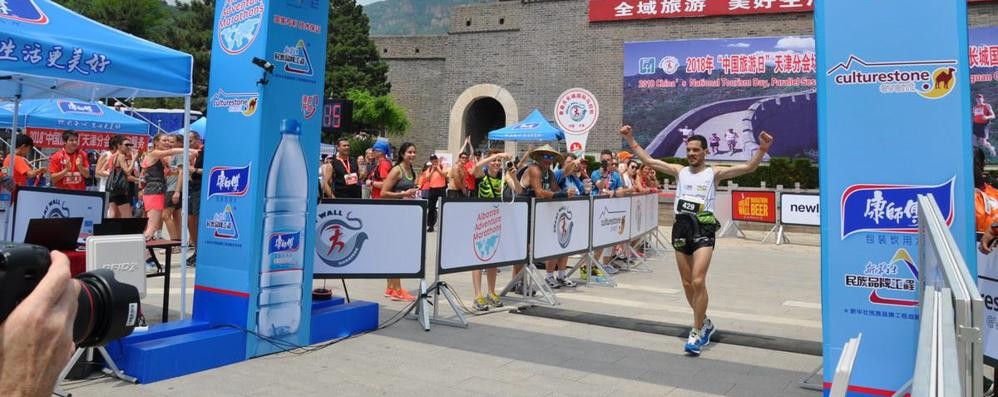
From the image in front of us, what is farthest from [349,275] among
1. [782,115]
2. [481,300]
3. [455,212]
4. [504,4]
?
[504,4]

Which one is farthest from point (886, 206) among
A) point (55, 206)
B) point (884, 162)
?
point (55, 206)

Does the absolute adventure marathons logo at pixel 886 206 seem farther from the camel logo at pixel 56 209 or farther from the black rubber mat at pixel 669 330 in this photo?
the camel logo at pixel 56 209

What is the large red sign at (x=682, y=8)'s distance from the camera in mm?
29094

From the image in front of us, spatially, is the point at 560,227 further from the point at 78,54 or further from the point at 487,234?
the point at 78,54

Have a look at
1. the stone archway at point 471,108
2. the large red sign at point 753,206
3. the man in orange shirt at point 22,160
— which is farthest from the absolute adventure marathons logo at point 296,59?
the stone archway at point 471,108

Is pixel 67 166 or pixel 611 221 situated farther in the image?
pixel 611 221

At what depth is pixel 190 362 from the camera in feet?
16.7

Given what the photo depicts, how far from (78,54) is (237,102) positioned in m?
1.17

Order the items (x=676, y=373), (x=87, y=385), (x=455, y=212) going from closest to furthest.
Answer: (x=87, y=385), (x=676, y=373), (x=455, y=212)

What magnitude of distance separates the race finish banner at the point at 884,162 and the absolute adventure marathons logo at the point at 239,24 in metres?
3.95

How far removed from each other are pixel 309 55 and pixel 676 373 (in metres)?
3.91

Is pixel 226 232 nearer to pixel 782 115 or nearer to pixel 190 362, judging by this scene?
pixel 190 362

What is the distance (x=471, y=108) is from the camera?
3641 cm

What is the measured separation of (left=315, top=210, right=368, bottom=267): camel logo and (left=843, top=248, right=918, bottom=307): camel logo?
174 inches
